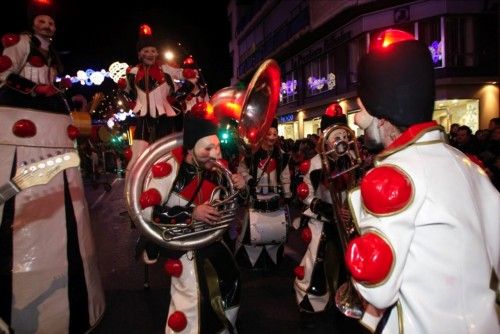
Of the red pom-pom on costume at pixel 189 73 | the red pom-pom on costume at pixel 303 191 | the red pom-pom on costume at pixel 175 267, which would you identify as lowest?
the red pom-pom on costume at pixel 175 267

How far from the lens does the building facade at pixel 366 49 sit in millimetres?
15961

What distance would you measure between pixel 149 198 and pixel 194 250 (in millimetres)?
560

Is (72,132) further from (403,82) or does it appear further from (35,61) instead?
(403,82)

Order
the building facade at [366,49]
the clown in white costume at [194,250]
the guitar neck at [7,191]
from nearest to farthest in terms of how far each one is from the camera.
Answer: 1. the guitar neck at [7,191]
2. the clown in white costume at [194,250]
3. the building facade at [366,49]

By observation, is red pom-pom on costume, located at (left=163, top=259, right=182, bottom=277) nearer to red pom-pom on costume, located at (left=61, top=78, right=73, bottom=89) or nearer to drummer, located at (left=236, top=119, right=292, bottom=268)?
red pom-pom on costume, located at (left=61, top=78, right=73, bottom=89)

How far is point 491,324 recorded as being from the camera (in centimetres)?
159

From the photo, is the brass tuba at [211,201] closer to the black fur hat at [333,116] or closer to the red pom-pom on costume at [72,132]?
the red pom-pom on costume at [72,132]

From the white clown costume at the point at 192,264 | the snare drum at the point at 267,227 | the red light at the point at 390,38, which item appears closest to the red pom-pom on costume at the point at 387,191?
the red light at the point at 390,38

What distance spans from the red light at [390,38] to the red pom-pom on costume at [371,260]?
0.88m

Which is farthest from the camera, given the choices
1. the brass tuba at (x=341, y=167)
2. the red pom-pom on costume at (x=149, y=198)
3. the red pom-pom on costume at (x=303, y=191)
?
the red pom-pom on costume at (x=303, y=191)

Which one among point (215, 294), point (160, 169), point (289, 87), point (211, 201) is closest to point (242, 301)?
point (215, 294)

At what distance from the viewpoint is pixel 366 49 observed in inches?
720

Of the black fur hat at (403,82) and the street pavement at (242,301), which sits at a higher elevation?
the black fur hat at (403,82)

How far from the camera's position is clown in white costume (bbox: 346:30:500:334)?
151 centimetres
